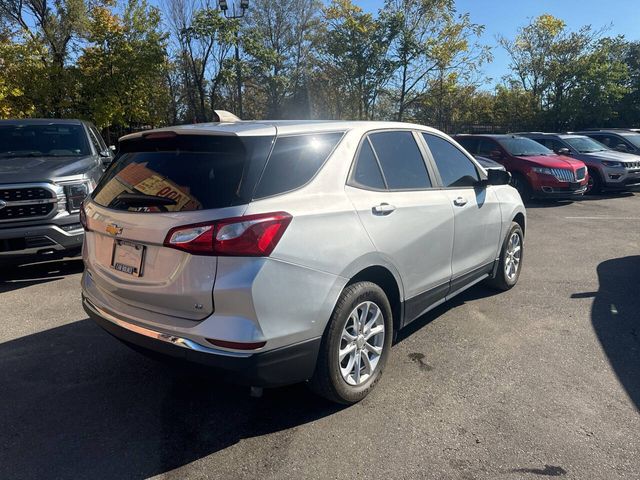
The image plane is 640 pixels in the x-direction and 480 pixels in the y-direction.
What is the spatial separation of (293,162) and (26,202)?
13.2 feet

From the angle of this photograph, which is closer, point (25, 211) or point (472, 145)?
point (25, 211)

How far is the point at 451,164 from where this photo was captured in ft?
14.3

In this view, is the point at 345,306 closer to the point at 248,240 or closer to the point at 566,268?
the point at 248,240

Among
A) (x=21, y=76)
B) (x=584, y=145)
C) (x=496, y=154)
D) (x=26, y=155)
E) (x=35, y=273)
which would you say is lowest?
(x=35, y=273)

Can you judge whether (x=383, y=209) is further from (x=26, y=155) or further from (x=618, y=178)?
(x=618, y=178)

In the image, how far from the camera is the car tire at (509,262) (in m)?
5.13

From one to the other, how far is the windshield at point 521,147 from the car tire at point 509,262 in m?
7.74

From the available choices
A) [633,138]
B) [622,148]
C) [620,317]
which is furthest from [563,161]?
[620,317]

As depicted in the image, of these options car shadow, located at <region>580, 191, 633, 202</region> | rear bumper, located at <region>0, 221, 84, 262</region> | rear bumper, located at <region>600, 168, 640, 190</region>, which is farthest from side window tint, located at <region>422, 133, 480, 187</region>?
rear bumper, located at <region>600, 168, 640, 190</region>

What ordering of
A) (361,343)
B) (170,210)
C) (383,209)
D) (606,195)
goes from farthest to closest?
1. (606,195)
2. (383,209)
3. (361,343)
4. (170,210)

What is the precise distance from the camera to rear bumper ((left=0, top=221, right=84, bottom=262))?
5.30m

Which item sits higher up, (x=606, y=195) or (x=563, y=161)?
(x=563, y=161)

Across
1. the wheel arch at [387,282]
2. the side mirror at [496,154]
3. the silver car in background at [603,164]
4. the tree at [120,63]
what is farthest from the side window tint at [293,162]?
the tree at [120,63]

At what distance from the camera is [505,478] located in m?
2.48
